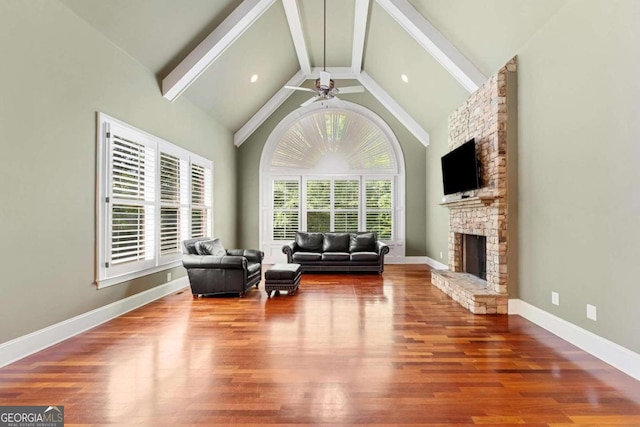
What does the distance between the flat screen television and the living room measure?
76 cm

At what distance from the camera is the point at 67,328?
362cm

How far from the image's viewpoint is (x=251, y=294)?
5.66 m

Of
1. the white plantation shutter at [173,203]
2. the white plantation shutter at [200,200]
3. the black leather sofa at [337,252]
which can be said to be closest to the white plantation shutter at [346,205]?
the black leather sofa at [337,252]

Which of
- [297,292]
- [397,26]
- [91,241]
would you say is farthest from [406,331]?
[397,26]

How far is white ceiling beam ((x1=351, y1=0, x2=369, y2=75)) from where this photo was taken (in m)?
6.01

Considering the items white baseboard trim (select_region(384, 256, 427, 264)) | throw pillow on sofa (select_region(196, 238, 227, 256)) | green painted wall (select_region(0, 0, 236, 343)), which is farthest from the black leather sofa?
green painted wall (select_region(0, 0, 236, 343))

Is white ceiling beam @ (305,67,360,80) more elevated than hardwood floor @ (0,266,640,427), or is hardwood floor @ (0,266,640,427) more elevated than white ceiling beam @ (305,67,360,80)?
white ceiling beam @ (305,67,360,80)

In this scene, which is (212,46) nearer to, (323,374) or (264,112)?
(264,112)

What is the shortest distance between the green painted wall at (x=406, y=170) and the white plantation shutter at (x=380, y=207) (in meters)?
0.46

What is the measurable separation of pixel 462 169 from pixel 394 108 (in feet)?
12.3

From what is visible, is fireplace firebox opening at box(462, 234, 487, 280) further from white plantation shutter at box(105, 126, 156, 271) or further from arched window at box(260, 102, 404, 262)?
white plantation shutter at box(105, 126, 156, 271)

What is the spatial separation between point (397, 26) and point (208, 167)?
455cm

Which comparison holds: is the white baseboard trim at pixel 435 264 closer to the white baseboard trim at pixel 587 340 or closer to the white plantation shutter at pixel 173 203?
the white baseboard trim at pixel 587 340

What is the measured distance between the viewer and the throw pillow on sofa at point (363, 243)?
7973 millimetres
